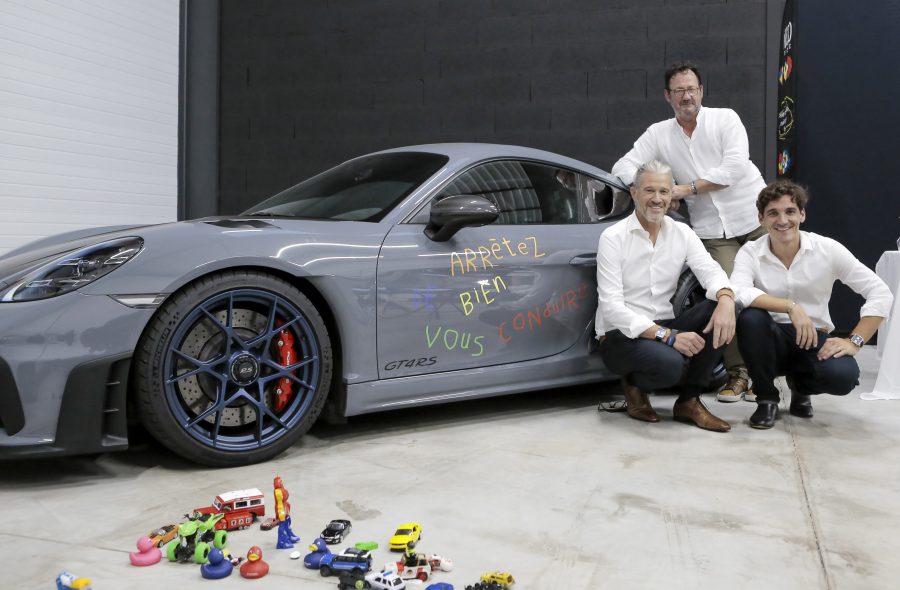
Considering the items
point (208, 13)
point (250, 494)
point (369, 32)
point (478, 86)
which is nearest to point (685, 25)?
point (478, 86)

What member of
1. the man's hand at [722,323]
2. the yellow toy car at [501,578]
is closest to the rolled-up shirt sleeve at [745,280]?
the man's hand at [722,323]

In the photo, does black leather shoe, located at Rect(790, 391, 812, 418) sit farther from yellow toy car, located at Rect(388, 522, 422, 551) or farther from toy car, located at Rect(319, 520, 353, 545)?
toy car, located at Rect(319, 520, 353, 545)

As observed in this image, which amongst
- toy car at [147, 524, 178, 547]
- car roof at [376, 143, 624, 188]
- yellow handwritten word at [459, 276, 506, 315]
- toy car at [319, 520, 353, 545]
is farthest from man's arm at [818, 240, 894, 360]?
toy car at [147, 524, 178, 547]

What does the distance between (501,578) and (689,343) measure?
1753mm

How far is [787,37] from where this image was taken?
5.59 m

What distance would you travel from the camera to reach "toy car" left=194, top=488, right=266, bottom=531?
6.60ft

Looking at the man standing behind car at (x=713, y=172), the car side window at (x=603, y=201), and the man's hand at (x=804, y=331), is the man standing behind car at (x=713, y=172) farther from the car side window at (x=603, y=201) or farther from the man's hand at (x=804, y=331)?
the man's hand at (x=804, y=331)

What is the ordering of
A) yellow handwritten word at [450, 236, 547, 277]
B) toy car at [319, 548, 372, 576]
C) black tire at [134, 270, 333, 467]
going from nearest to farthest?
toy car at [319, 548, 372, 576], black tire at [134, 270, 333, 467], yellow handwritten word at [450, 236, 547, 277]

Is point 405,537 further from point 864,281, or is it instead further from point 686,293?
point 864,281

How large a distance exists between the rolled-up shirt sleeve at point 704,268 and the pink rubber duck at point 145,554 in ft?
7.69

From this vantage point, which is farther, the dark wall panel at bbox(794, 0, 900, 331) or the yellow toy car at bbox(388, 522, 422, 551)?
the dark wall panel at bbox(794, 0, 900, 331)

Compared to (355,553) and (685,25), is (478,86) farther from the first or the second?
(355,553)

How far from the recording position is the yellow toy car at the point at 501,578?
1.63m


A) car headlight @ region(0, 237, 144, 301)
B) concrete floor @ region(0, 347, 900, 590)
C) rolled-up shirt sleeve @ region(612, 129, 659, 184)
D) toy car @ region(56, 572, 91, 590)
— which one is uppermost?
rolled-up shirt sleeve @ region(612, 129, 659, 184)
